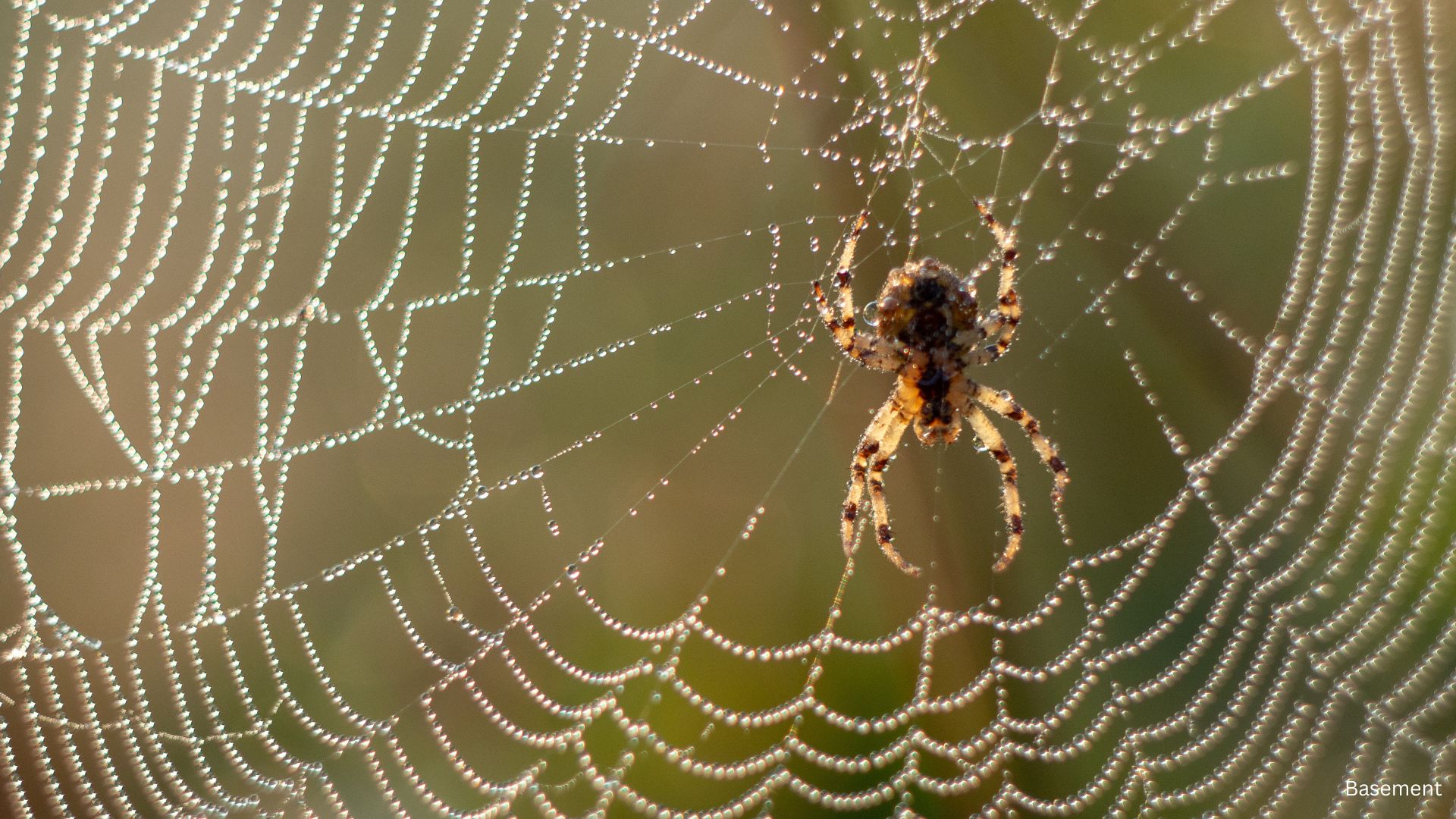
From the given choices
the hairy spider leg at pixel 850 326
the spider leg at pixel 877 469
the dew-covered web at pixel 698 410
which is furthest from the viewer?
the spider leg at pixel 877 469

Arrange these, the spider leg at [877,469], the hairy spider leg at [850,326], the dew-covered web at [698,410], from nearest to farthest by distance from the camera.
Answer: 1. the dew-covered web at [698,410]
2. the hairy spider leg at [850,326]
3. the spider leg at [877,469]

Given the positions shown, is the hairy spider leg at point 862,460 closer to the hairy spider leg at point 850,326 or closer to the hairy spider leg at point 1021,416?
the hairy spider leg at point 850,326

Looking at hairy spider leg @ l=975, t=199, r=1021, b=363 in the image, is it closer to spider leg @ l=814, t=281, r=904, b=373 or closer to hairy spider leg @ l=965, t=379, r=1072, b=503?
hairy spider leg @ l=965, t=379, r=1072, b=503

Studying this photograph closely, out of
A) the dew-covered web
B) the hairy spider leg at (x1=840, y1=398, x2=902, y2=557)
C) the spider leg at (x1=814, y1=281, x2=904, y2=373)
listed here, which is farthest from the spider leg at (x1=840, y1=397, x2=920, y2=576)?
the dew-covered web

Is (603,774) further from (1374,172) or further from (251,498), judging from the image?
(1374,172)

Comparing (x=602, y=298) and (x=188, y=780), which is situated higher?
(x=602, y=298)

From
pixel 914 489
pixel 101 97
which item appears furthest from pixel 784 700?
pixel 101 97

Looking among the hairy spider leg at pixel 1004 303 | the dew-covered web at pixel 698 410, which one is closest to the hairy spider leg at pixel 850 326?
the hairy spider leg at pixel 1004 303
